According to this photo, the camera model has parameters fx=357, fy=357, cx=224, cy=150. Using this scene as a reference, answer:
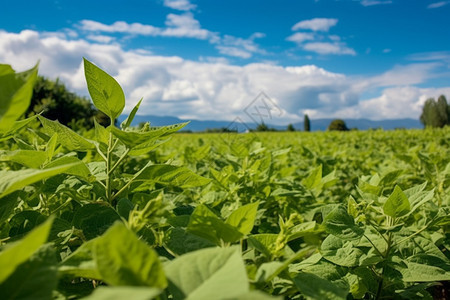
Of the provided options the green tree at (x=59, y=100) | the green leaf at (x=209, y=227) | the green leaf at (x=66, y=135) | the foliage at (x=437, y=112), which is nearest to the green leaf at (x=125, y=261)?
the green leaf at (x=209, y=227)

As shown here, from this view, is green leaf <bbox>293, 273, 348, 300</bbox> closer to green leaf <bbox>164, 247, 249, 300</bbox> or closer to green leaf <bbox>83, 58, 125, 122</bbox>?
green leaf <bbox>164, 247, 249, 300</bbox>

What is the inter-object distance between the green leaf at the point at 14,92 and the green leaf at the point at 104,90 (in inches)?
14.8

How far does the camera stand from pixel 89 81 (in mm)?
1151

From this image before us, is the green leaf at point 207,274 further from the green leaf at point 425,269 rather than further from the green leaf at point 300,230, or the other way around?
the green leaf at point 425,269

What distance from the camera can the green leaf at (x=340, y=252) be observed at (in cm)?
126

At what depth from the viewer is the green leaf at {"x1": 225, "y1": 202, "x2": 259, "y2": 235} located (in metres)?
0.95

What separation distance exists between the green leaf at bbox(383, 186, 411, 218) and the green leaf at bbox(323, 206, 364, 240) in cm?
14

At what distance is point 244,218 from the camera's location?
0.96 meters

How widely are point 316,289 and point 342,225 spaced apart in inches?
18.6

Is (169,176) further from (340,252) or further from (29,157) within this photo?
(340,252)

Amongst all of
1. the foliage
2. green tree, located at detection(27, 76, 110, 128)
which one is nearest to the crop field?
green tree, located at detection(27, 76, 110, 128)

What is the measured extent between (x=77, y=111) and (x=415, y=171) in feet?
98.4

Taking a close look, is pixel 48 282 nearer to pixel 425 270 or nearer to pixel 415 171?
pixel 425 270

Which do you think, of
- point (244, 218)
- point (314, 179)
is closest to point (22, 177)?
point (244, 218)
